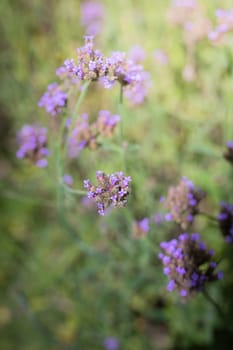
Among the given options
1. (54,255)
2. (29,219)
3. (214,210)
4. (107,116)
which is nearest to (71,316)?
(54,255)

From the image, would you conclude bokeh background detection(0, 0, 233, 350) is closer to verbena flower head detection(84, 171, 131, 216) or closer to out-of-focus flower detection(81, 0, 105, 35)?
out-of-focus flower detection(81, 0, 105, 35)

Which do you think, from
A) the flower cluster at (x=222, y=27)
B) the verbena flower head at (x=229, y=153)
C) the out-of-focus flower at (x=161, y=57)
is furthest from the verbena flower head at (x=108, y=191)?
the out-of-focus flower at (x=161, y=57)

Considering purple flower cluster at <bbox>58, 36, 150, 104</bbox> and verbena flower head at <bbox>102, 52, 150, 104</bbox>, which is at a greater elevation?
verbena flower head at <bbox>102, 52, 150, 104</bbox>

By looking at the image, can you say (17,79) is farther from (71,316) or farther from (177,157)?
(71,316)

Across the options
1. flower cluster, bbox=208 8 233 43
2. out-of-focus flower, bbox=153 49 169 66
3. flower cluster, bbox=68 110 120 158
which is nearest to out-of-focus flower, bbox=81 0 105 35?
out-of-focus flower, bbox=153 49 169 66

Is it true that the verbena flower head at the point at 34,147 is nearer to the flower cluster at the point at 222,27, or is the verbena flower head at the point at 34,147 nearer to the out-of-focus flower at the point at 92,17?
the flower cluster at the point at 222,27

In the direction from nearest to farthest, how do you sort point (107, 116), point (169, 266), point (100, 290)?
1. point (169, 266)
2. point (107, 116)
3. point (100, 290)
